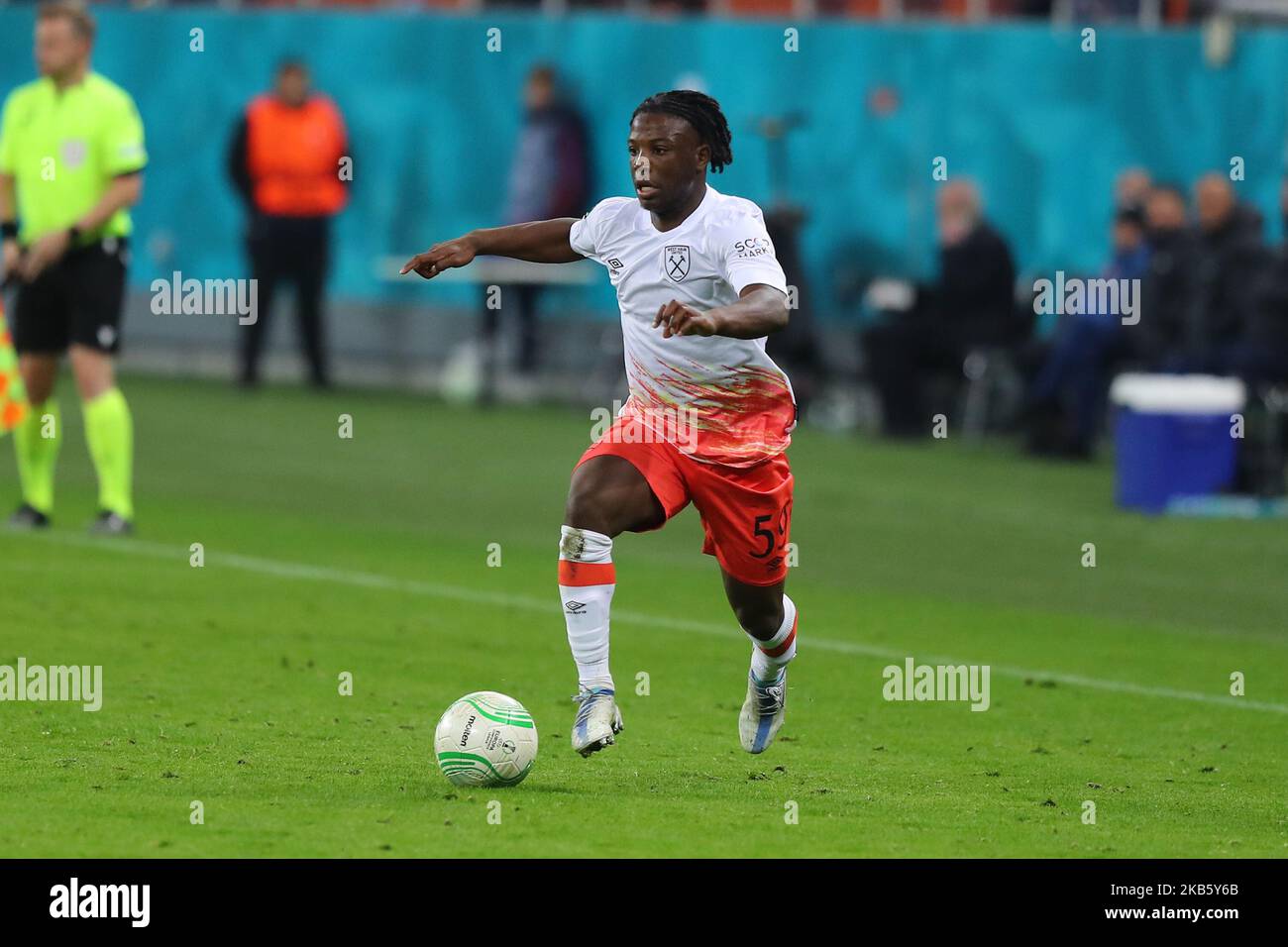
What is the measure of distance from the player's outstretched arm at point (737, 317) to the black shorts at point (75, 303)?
6.36m

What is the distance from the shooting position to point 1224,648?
11367 millimetres

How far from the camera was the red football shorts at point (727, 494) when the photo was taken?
8.00 m

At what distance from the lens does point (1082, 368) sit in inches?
743

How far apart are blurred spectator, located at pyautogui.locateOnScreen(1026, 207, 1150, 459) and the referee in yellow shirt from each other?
8163mm

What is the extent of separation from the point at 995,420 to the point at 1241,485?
12.6 ft

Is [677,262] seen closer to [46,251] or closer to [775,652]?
[775,652]

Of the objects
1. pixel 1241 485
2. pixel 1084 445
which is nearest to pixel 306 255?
pixel 1084 445

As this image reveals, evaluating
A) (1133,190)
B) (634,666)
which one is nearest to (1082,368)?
(1133,190)

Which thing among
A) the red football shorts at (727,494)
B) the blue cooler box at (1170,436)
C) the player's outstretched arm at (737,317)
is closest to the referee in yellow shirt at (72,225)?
the red football shorts at (727,494)

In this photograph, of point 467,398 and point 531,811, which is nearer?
point 531,811

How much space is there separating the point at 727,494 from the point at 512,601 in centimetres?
417

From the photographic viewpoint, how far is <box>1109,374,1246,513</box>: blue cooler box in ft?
53.1
